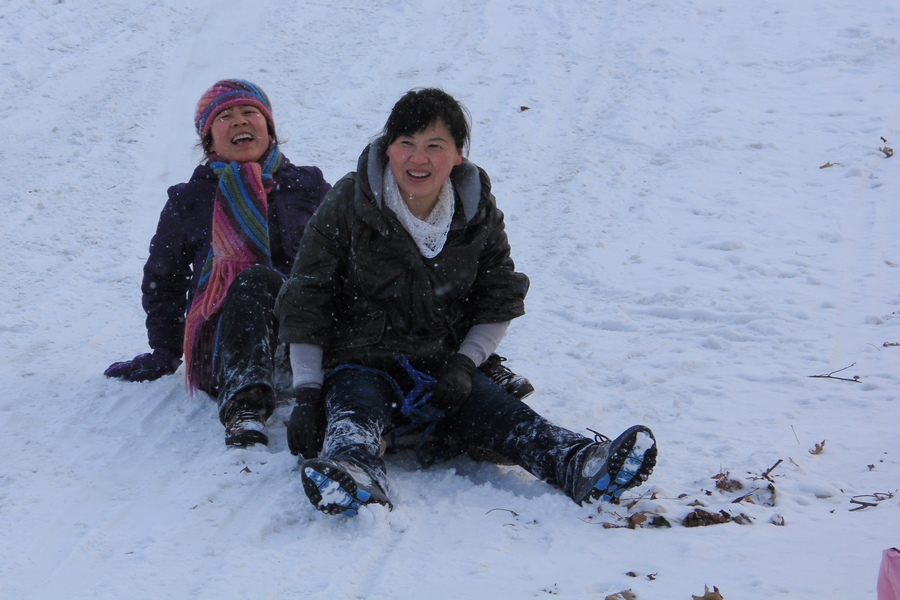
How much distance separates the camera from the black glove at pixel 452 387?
3.11 metres

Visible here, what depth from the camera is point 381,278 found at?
3176 millimetres

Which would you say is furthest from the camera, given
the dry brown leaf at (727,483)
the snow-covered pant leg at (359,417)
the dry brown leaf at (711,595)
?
the dry brown leaf at (727,483)

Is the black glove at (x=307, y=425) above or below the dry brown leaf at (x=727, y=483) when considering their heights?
above

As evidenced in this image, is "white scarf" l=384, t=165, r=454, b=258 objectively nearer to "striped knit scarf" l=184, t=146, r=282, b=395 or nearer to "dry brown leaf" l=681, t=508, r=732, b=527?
"striped knit scarf" l=184, t=146, r=282, b=395

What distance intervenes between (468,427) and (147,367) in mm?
1529

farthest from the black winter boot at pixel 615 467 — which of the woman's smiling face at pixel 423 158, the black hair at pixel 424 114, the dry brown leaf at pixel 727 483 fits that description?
the black hair at pixel 424 114

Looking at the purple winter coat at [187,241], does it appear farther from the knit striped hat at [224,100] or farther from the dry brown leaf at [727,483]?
the dry brown leaf at [727,483]

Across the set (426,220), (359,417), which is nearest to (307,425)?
(359,417)

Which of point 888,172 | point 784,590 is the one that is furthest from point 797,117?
point 784,590

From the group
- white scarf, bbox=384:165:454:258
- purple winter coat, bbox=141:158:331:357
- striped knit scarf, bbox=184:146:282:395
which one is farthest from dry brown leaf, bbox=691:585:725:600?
purple winter coat, bbox=141:158:331:357

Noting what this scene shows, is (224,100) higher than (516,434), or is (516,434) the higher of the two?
(224,100)

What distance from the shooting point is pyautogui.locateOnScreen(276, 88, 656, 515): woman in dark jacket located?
10.2ft

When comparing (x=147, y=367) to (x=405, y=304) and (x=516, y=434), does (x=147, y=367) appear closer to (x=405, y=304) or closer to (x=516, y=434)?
(x=405, y=304)

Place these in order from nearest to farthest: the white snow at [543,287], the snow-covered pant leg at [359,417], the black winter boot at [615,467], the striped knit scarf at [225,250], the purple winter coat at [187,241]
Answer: the white snow at [543,287], the black winter boot at [615,467], the snow-covered pant leg at [359,417], the striped knit scarf at [225,250], the purple winter coat at [187,241]
